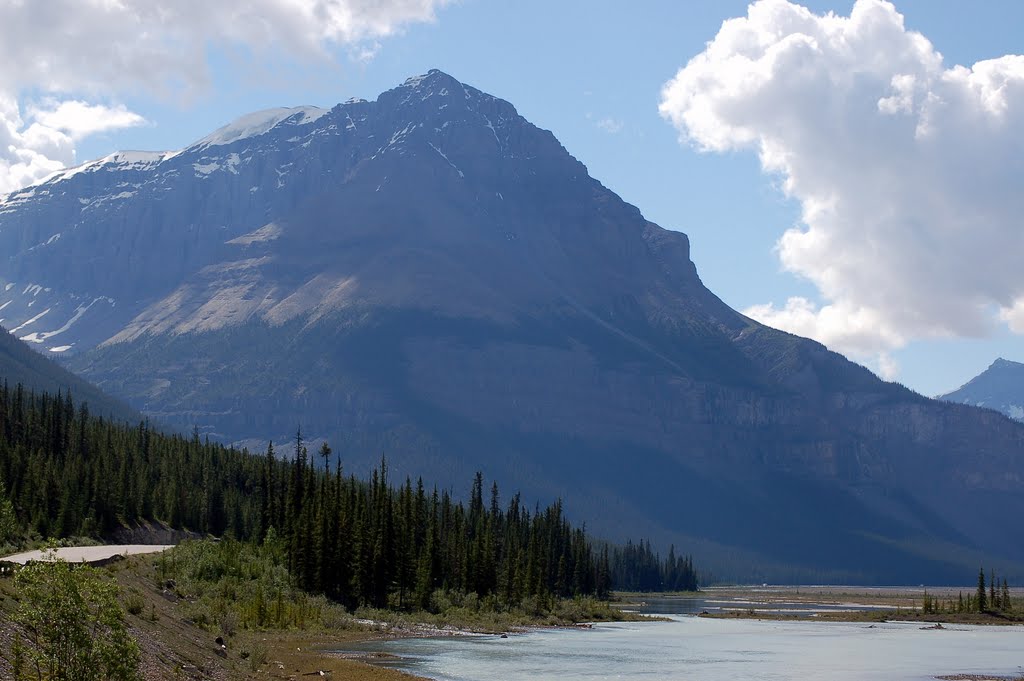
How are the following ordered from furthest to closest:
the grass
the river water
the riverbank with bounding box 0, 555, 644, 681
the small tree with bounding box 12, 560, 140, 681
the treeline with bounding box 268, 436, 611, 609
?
the treeline with bounding box 268, 436, 611, 609, the river water, the grass, the riverbank with bounding box 0, 555, 644, 681, the small tree with bounding box 12, 560, 140, 681

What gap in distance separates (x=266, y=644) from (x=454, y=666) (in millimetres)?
11733

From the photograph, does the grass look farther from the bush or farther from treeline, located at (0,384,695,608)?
treeline, located at (0,384,695,608)

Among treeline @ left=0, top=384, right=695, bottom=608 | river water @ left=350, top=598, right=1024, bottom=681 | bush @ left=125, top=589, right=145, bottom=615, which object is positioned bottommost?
river water @ left=350, top=598, right=1024, bottom=681

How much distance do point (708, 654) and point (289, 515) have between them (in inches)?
2203

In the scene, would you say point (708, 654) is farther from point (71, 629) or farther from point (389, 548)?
point (71, 629)

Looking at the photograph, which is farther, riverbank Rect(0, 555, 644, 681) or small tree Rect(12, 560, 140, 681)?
riverbank Rect(0, 555, 644, 681)

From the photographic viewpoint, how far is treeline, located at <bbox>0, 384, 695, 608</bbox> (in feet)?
383

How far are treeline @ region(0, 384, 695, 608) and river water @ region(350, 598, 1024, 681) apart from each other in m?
16.4

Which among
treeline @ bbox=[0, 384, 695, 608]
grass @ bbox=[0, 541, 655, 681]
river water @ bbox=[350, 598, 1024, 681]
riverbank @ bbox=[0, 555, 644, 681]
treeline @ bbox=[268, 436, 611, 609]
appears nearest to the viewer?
riverbank @ bbox=[0, 555, 644, 681]

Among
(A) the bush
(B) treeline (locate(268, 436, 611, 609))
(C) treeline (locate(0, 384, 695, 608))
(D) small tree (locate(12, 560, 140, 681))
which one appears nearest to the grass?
(A) the bush

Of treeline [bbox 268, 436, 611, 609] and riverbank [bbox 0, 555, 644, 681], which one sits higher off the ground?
treeline [bbox 268, 436, 611, 609]

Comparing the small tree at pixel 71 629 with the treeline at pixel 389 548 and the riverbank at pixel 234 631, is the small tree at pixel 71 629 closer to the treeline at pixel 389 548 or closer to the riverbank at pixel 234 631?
the riverbank at pixel 234 631

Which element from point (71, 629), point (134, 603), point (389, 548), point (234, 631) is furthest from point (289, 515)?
point (71, 629)

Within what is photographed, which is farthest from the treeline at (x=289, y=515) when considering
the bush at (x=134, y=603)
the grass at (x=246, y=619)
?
the bush at (x=134, y=603)
